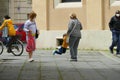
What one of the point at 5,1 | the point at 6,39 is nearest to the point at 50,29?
the point at 6,39

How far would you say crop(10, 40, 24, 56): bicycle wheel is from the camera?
20500mm

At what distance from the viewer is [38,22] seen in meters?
25.7

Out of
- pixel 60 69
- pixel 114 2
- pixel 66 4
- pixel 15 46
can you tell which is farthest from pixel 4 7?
pixel 60 69

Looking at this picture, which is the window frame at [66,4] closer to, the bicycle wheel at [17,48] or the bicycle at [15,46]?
the bicycle at [15,46]

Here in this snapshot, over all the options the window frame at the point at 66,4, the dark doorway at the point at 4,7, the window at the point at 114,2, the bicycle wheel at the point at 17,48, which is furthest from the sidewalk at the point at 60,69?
the dark doorway at the point at 4,7

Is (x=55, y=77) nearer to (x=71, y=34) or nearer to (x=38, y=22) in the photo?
(x=71, y=34)

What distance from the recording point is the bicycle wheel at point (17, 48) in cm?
2050

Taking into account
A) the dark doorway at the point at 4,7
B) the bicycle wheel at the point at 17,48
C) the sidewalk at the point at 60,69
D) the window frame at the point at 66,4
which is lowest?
the sidewalk at the point at 60,69

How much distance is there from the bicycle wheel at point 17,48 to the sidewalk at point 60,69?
1863 mm

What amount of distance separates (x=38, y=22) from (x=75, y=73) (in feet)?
39.0

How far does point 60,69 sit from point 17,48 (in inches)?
222

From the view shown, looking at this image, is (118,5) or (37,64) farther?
(118,5)

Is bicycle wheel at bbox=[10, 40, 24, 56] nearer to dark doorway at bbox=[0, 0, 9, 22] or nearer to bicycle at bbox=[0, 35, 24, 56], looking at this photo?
bicycle at bbox=[0, 35, 24, 56]

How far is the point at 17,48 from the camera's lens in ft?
67.3
